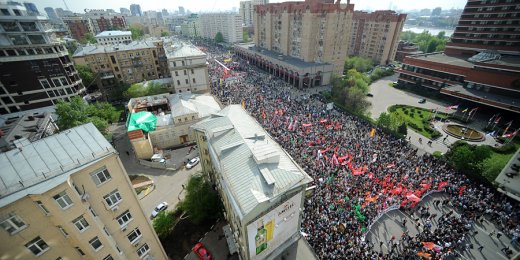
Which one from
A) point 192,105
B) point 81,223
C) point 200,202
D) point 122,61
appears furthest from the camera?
point 122,61

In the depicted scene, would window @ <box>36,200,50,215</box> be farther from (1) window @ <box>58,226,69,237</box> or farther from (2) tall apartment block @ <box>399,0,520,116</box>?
(2) tall apartment block @ <box>399,0,520,116</box>

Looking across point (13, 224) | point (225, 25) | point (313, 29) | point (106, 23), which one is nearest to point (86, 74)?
point (13, 224)

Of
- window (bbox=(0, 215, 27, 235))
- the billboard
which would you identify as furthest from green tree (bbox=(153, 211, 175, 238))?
window (bbox=(0, 215, 27, 235))

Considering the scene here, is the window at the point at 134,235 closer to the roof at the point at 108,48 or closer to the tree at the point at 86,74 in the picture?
the tree at the point at 86,74

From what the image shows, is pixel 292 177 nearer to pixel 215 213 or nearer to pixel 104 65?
pixel 215 213

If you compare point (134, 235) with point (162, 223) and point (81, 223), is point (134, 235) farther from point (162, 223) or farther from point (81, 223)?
point (162, 223)

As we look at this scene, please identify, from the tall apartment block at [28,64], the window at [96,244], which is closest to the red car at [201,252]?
the window at [96,244]

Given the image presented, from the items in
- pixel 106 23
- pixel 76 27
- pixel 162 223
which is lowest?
pixel 162 223
